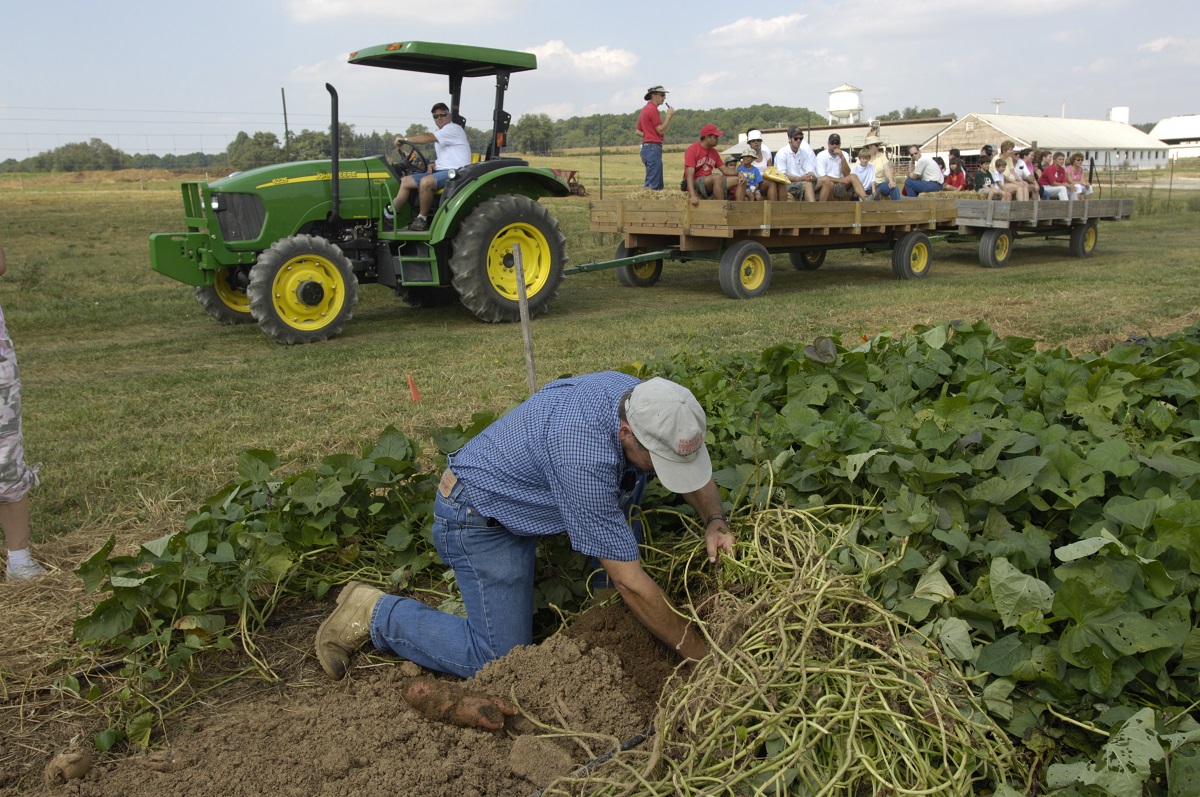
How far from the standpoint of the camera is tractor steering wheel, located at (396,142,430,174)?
31.0 ft

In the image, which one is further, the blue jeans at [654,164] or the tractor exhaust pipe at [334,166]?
the blue jeans at [654,164]

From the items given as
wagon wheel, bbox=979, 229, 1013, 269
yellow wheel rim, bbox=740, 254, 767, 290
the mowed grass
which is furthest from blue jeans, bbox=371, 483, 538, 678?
wagon wheel, bbox=979, 229, 1013, 269

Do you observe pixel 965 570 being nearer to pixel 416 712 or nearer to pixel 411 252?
pixel 416 712

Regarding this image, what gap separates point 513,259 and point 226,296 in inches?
114

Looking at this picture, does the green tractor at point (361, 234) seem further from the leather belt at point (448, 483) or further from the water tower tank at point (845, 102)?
the water tower tank at point (845, 102)

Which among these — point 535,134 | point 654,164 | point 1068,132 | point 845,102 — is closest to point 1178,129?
point 1068,132

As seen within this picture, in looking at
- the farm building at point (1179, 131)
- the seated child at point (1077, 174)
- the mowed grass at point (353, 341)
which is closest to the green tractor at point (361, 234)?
the mowed grass at point (353, 341)

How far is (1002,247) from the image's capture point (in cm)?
1438

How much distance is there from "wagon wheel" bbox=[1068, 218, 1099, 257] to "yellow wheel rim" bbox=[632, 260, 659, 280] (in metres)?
7.64

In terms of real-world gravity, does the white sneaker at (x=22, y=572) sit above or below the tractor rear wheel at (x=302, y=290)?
below

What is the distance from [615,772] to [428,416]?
12.3 ft

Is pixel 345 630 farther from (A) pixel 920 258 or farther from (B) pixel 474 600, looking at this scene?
(A) pixel 920 258

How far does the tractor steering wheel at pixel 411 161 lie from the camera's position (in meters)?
9.44

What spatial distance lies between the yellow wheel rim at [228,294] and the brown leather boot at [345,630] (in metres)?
6.73
